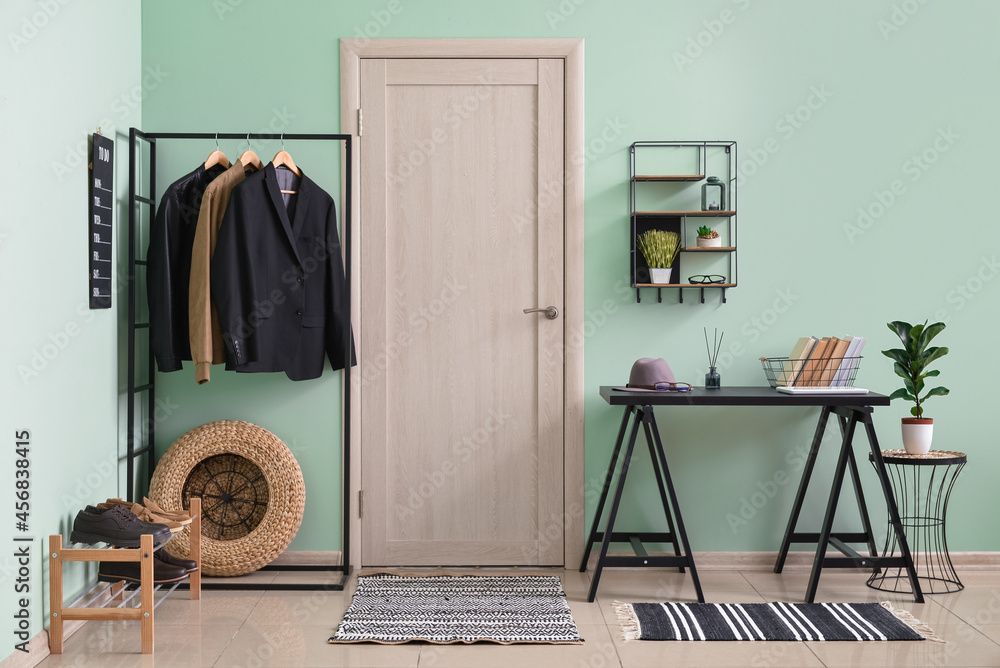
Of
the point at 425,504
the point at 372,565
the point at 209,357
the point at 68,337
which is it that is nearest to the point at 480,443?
the point at 425,504

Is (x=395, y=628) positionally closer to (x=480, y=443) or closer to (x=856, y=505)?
(x=480, y=443)

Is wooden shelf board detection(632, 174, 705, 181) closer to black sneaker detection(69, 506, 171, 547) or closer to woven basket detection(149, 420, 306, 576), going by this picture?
woven basket detection(149, 420, 306, 576)

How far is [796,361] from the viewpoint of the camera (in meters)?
3.12

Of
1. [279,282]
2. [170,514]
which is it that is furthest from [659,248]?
[170,514]

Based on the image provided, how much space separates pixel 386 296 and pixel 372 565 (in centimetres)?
112

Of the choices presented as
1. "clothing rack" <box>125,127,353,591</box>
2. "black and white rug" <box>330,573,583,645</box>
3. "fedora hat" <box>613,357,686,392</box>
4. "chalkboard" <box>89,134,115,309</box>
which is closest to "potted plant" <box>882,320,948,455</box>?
"fedora hat" <box>613,357,686,392</box>

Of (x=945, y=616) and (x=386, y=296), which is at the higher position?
(x=386, y=296)

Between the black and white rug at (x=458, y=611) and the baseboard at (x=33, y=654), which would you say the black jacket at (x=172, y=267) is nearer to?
the baseboard at (x=33, y=654)

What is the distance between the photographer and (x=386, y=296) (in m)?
3.33

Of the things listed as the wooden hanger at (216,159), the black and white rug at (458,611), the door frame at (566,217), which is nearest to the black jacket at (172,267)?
the wooden hanger at (216,159)

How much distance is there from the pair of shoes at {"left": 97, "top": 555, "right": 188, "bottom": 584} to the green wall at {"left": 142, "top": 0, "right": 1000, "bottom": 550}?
669 millimetres

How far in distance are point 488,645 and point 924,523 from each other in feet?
6.37

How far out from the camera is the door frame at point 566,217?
3289 mm

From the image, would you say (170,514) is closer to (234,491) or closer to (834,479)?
(234,491)
